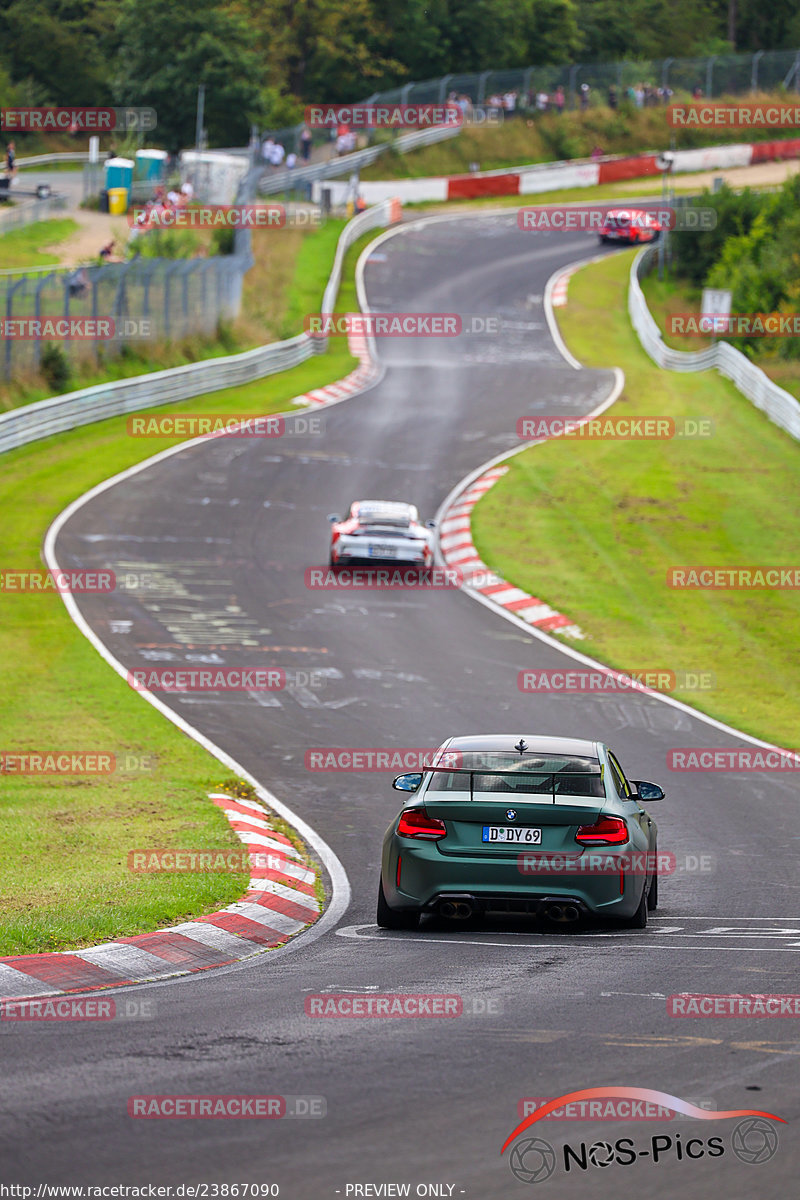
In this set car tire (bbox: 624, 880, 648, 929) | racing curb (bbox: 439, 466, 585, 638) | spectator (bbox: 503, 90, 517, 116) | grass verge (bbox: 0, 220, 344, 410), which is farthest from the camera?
spectator (bbox: 503, 90, 517, 116)

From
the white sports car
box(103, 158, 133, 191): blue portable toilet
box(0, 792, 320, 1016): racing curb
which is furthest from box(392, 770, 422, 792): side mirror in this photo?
box(103, 158, 133, 191): blue portable toilet

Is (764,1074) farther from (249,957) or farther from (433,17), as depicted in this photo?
(433,17)

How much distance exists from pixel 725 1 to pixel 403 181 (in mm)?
59182

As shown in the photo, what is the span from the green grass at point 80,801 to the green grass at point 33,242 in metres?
26.6

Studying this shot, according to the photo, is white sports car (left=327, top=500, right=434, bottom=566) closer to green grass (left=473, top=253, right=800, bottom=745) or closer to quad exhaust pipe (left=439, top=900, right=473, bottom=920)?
green grass (left=473, top=253, right=800, bottom=745)

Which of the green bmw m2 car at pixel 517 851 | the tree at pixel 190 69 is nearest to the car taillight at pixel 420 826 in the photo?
the green bmw m2 car at pixel 517 851

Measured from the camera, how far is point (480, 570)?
27.5 meters

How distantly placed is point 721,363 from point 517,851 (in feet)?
130

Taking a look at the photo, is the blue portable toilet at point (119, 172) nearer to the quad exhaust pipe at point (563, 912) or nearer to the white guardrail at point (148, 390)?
the white guardrail at point (148, 390)

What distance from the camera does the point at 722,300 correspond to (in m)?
49.2

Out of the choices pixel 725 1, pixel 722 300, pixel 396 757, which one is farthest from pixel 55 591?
pixel 725 1

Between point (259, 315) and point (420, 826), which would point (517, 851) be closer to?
point (420, 826)

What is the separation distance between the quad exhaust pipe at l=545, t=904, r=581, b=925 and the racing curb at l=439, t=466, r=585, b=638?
14138 millimetres

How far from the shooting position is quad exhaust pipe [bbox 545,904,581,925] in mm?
9547
